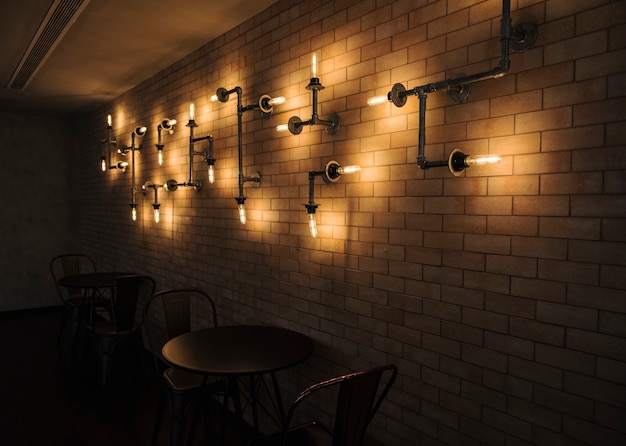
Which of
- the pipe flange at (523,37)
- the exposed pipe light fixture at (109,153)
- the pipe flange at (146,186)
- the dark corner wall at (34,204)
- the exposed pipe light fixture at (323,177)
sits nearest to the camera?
the pipe flange at (523,37)

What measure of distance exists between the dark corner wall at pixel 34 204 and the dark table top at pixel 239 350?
4.77 m

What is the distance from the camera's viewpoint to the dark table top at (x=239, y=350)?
2.07m

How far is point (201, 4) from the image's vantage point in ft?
8.86

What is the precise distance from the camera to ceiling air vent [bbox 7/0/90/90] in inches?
106

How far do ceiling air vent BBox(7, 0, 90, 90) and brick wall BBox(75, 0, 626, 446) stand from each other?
988 millimetres

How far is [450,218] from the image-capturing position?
1.80m

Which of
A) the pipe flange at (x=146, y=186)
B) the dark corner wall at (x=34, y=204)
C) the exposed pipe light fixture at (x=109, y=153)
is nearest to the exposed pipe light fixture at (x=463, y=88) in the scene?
the pipe flange at (x=146, y=186)

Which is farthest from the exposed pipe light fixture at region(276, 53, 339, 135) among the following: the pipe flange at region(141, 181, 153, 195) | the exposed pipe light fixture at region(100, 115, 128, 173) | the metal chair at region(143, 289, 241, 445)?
the exposed pipe light fixture at region(100, 115, 128, 173)

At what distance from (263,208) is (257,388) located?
3.83 feet

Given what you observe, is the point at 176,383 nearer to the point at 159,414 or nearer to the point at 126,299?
the point at 159,414

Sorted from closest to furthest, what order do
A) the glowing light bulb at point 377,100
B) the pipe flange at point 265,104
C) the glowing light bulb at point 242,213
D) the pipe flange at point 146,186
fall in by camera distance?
the glowing light bulb at point 377,100, the pipe flange at point 265,104, the glowing light bulb at point 242,213, the pipe flange at point 146,186

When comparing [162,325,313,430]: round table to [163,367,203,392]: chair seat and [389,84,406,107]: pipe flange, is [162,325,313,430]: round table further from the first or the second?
[389,84,406,107]: pipe flange

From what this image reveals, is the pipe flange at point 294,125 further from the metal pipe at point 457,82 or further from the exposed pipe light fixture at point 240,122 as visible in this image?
the metal pipe at point 457,82

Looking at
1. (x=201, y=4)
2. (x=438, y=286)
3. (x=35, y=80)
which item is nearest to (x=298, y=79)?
(x=201, y=4)
